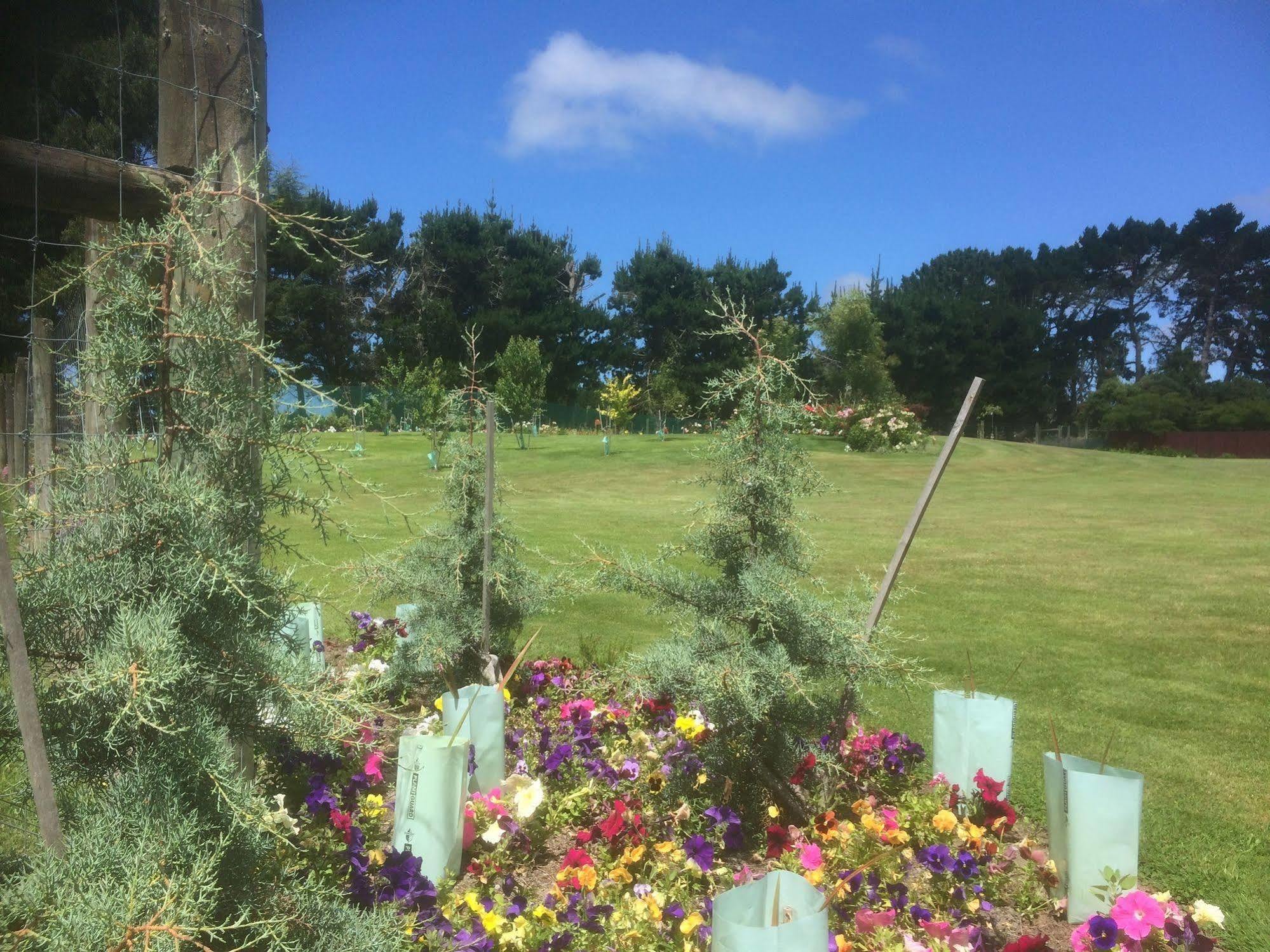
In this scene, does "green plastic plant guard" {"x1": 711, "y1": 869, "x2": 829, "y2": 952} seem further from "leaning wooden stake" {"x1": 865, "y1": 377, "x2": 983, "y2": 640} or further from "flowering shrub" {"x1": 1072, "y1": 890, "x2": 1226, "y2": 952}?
"leaning wooden stake" {"x1": 865, "y1": 377, "x2": 983, "y2": 640}

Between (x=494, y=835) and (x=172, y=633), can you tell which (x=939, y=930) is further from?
(x=172, y=633)

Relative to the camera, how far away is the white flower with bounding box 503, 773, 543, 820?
3.05m

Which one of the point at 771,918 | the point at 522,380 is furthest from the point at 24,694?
the point at 522,380

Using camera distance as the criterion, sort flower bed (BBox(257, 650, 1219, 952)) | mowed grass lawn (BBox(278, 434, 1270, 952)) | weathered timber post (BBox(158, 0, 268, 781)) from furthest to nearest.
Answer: mowed grass lawn (BBox(278, 434, 1270, 952)), weathered timber post (BBox(158, 0, 268, 781)), flower bed (BBox(257, 650, 1219, 952))


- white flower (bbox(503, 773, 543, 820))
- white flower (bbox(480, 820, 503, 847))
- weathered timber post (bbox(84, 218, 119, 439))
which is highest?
weathered timber post (bbox(84, 218, 119, 439))

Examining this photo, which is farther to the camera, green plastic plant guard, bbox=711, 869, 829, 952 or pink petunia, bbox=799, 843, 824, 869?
pink petunia, bbox=799, 843, 824, 869

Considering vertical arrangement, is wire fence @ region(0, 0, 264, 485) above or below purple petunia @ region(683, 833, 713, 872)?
above

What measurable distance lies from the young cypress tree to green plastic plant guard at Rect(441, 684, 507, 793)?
3.92 ft

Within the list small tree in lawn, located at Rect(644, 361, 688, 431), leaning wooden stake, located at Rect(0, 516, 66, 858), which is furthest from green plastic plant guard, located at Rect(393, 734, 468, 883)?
small tree in lawn, located at Rect(644, 361, 688, 431)

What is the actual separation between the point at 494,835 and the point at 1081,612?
577cm

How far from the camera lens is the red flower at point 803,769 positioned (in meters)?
Answer: 3.09

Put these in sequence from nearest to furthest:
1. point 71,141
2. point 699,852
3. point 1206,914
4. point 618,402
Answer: point 1206,914 → point 699,852 → point 71,141 → point 618,402

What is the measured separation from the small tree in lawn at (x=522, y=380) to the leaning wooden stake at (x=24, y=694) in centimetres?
2688

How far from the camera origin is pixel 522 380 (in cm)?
3108
